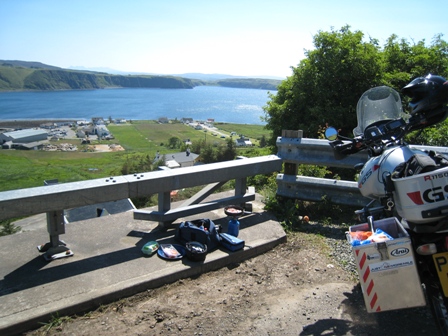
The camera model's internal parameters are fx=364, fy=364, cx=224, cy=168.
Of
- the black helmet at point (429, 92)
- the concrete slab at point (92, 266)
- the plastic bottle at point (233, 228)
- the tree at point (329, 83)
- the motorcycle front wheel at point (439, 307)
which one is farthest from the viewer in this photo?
the tree at point (329, 83)

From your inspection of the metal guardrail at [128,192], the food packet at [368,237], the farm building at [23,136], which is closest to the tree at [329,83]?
the metal guardrail at [128,192]

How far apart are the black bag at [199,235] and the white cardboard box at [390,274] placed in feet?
6.43

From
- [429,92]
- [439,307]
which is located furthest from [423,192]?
[429,92]

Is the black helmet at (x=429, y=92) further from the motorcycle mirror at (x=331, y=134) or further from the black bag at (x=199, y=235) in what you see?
the black bag at (x=199, y=235)

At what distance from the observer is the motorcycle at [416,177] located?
238cm

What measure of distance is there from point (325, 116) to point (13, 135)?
9521 centimetres

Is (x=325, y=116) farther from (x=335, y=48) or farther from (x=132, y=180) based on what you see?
(x=132, y=180)

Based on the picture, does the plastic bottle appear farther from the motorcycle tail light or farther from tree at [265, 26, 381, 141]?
tree at [265, 26, 381, 141]

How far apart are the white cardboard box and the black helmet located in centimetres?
107

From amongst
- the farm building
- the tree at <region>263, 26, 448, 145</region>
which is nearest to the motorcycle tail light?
the tree at <region>263, 26, 448, 145</region>

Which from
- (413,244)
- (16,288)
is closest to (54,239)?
(16,288)

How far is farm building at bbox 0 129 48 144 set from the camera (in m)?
86.3

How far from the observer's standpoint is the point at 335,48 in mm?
14664

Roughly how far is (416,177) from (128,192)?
9.76 ft
